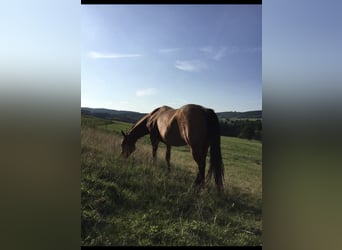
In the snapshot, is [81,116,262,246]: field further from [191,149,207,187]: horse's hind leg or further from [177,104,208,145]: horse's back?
[177,104,208,145]: horse's back

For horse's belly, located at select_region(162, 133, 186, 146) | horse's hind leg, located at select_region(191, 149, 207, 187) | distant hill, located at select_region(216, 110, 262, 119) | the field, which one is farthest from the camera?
horse's belly, located at select_region(162, 133, 186, 146)

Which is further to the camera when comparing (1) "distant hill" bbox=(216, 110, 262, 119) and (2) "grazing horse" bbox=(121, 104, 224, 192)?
(2) "grazing horse" bbox=(121, 104, 224, 192)

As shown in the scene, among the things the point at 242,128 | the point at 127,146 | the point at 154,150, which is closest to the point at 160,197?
the point at 154,150

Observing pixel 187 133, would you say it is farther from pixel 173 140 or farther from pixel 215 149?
pixel 215 149

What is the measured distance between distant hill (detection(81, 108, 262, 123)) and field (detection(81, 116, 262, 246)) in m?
→ 0.06

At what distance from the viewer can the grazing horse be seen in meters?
2.93

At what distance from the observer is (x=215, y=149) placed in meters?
2.98

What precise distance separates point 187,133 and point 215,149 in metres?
0.31

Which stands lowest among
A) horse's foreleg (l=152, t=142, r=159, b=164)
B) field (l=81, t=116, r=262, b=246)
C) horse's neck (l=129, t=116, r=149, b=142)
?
field (l=81, t=116, r=262, b=246)

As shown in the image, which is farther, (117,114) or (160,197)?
(117,114)

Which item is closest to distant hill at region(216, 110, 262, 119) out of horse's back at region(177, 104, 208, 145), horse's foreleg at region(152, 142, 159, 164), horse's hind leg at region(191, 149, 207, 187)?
horse's back at region(177, 104, 208, 145)

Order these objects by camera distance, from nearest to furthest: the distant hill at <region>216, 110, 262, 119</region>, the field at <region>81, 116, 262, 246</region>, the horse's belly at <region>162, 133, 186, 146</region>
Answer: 1. the field at <region>81, 116, 262, 246</region>
2. the distant hill at <region>216, 110, 262, 119</region>
3. the horse's belly at <region>162, 133, 186, 146</region>

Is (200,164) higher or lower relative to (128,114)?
lower

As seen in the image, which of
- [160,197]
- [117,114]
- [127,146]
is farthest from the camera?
[127,146]
